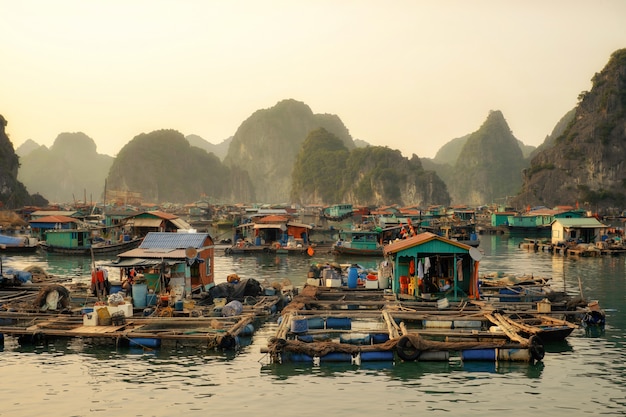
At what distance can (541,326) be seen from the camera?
19.8 m

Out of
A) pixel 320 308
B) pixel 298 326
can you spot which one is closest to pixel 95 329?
pixel 298 326

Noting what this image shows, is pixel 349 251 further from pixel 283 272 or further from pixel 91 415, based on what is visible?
pixel 91 415

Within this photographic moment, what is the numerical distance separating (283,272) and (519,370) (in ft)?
86.6

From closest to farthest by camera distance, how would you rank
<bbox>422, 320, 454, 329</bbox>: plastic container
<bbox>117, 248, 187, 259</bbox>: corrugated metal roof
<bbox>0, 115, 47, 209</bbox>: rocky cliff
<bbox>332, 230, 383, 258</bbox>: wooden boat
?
<bbox>422, 320, 454, 329</bbox>: plastic container
<bbox>117, 248, 187, 259</bbox>: corrugated metal roof
<bbox>332, 230, 383, 258</bbox>: wooden boat
<bbox>0, 115, 47, 209</bbox>: rocky cliff

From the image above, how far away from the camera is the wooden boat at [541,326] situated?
1881 cm

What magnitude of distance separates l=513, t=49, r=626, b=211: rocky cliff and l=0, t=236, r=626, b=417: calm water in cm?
11380

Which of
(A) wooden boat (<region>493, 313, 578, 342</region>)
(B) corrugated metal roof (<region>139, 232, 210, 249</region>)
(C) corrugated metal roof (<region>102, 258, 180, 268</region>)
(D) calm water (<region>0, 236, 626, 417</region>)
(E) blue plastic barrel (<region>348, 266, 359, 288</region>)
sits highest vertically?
(B) corrugated metal roof (<region>139, 232, 210, 249</region>)

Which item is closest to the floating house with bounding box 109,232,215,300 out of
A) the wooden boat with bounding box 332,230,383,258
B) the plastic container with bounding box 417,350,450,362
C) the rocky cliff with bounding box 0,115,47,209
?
the plastic container with bounding box 417,350,450,362

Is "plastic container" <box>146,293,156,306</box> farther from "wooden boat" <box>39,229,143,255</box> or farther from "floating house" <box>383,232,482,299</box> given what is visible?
"wooden boat" <box>39,229,143,255</box>

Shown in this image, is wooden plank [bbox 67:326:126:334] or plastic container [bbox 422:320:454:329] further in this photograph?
plastic container [bbox 422:320:454:329]

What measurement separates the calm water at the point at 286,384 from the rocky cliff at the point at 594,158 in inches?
4480

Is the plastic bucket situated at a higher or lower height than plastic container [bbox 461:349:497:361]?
higher

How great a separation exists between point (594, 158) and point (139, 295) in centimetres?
12158

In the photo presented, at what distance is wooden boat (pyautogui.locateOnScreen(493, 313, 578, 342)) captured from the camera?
18.8 m
